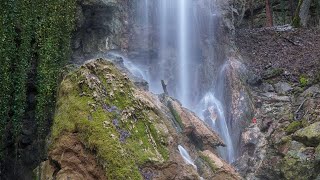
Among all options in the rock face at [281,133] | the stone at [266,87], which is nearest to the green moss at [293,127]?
the rock face at [281,133]

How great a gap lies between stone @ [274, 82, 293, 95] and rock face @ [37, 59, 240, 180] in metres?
6.55

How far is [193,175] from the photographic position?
6.57 m

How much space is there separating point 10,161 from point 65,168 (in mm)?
3525

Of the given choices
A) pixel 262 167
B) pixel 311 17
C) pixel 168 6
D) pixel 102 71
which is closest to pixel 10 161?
pixel 102 71

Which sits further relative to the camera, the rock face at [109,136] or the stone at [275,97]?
the stone at [275,97]

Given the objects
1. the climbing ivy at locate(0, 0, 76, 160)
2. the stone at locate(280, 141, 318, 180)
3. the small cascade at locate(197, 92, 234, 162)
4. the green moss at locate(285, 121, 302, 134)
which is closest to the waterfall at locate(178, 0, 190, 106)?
the small cascade at locate(197, 92, 234, 162)

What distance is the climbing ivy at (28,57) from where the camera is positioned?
9.18 m

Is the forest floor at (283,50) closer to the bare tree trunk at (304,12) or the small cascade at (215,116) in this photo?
the bare tree trunk at (304,12)

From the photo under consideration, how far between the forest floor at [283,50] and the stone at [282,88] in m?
0.45

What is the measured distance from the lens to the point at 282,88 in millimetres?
13859

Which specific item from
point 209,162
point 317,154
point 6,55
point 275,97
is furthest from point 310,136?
point 6,55

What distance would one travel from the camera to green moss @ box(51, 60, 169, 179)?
624 centimetres

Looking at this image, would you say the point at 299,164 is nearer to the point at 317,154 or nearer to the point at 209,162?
the point at 317,154

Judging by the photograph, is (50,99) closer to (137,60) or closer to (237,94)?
(137,60)
